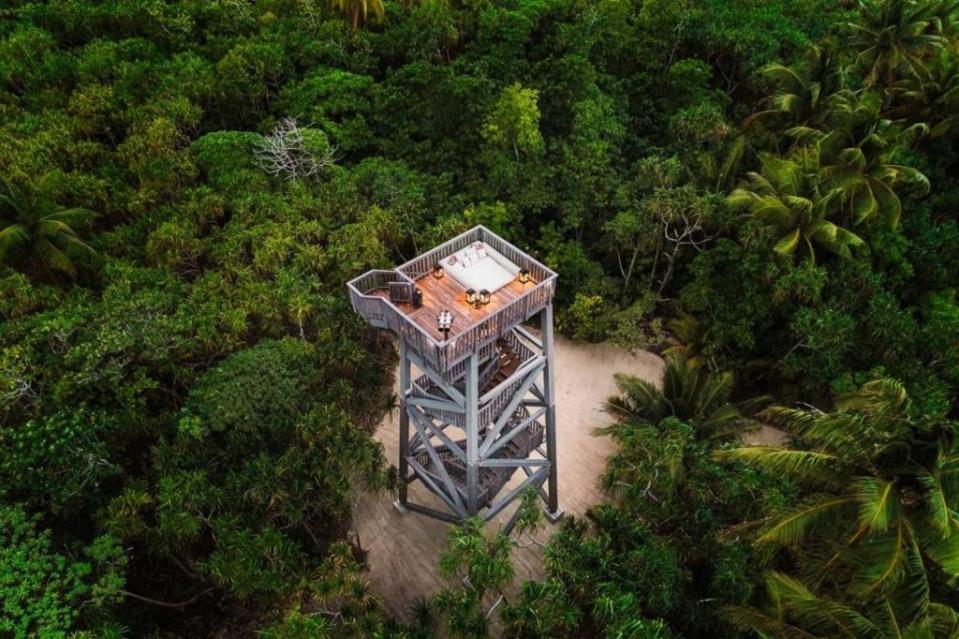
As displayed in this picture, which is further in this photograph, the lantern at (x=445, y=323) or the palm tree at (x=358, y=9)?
the palm tree at (x=358, y=9)

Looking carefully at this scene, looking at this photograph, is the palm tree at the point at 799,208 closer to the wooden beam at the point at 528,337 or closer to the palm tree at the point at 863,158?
the palm tree at the point at 863,158

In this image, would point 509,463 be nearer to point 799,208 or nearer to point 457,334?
point 457,334

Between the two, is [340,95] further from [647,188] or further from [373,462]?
[373,462]

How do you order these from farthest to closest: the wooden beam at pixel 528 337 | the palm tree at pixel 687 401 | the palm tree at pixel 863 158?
the palm tree at pixel 863 158 < the palm tree at pixel 687 401 < the wooden beam at pixel 528 337

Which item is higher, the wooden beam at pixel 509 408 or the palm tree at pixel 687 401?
the wooden beam at pixel 509 408

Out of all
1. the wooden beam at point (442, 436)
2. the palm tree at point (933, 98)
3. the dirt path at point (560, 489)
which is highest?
the palm tree at point (933, 98)

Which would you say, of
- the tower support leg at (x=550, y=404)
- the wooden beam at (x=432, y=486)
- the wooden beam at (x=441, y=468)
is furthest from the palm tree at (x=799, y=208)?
the wooden beam at (x=432, y=486)

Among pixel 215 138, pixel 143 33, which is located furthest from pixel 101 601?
pixel 143 33
